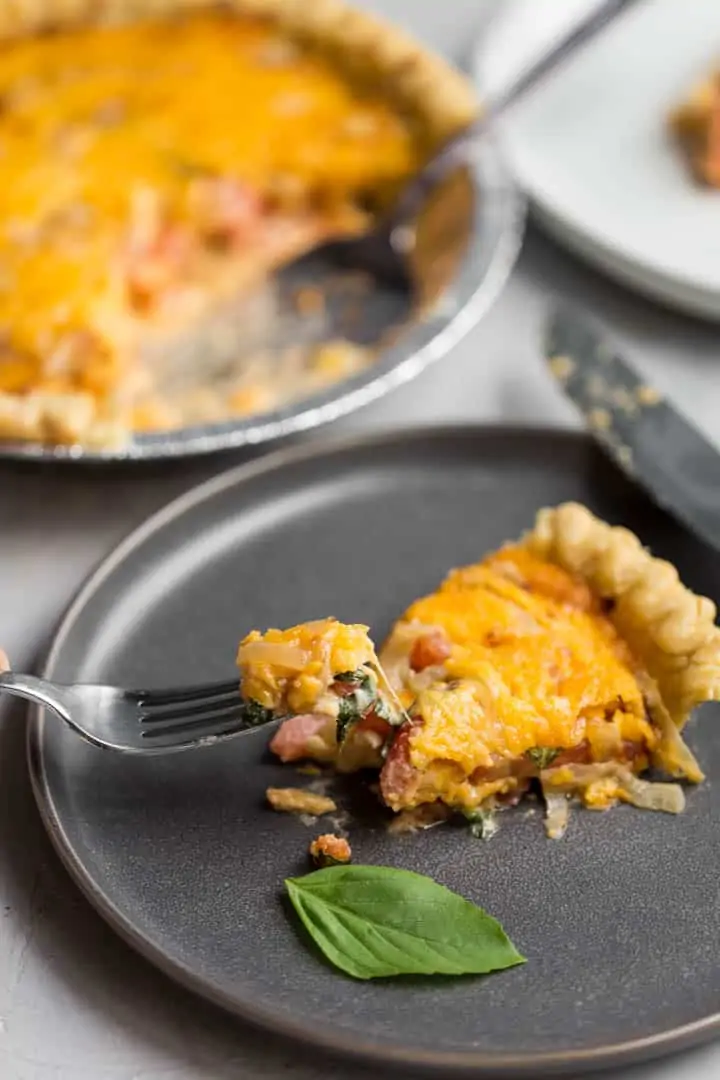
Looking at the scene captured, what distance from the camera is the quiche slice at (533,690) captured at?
153cm

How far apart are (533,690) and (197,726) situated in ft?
1.25

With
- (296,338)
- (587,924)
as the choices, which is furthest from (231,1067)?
(296,338)

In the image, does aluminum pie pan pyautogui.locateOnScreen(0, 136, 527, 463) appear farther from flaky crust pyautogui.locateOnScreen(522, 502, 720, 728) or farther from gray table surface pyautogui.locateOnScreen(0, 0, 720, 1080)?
flaky crust pyautogui.locateOnScreen(522, 502, 720, 728)

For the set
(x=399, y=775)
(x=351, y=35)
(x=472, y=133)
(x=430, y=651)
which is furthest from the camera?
(x=351, y=35)

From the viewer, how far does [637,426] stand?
1995 millimetres

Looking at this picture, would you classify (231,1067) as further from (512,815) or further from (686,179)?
(686,179)

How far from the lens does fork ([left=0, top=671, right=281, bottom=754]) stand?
1.53 meters

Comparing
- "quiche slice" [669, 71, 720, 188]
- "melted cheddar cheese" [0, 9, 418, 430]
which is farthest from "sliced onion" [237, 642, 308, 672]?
"quiche slice" [669, 71, 720, 188]

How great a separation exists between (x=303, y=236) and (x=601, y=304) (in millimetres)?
591

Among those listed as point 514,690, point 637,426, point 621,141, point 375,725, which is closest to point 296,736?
point 375,725

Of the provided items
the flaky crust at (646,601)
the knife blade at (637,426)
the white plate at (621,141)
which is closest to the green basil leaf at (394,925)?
the flaky crust at (646,601)

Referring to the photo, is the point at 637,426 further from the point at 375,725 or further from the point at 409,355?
the point at 375,725

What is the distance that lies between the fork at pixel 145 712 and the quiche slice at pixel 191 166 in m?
0.73

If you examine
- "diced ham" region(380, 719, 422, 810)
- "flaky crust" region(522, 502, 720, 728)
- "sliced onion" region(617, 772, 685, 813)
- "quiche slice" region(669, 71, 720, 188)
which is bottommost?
"diced ham" region(380, 719, 422, 810)
